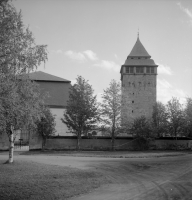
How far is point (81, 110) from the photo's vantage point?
117 ft

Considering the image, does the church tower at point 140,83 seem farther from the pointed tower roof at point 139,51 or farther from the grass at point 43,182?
the grass at point 43,182

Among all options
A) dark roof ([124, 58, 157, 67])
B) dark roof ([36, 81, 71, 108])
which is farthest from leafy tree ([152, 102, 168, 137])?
dark roof ([124, 58, 157, 67])

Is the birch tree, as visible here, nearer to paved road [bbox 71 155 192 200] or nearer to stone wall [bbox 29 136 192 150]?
stone wall [bbox 29 136 192 150]

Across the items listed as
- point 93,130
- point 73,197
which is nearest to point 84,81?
point 93,130

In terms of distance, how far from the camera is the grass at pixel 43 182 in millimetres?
11125

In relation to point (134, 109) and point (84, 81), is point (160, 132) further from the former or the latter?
point (134, 109)

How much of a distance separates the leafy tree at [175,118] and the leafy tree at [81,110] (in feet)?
38.3

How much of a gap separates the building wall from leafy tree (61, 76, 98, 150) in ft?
89.7

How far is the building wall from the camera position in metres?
63.5

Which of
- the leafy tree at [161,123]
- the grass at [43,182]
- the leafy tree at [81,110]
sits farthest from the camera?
the leafy tree at [161,123]

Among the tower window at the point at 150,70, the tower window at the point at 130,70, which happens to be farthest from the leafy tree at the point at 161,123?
the tower window at the point at 130,70

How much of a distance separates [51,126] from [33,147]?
405 cm

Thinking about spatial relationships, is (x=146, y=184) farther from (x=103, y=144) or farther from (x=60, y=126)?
(x=60, y=126)

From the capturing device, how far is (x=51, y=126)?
1396 inches
